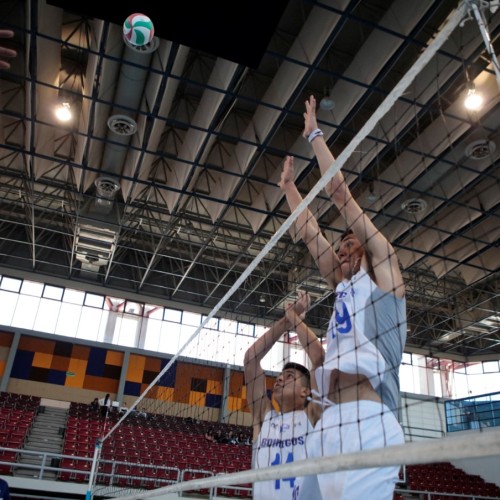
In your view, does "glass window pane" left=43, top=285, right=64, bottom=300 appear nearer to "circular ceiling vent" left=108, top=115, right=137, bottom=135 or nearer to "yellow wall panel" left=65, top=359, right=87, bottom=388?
"yellow wall panel" left=65, top=359, right=87, bottom=388

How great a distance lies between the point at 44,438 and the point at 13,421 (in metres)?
1.09

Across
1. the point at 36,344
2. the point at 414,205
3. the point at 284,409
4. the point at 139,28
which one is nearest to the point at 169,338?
the point at 36,344

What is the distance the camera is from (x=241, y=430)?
822 inches

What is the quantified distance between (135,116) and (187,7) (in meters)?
5.85

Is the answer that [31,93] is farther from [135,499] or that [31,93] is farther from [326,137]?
[135,499]

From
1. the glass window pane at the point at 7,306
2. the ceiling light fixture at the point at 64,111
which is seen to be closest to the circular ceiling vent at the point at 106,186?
the ceiling light fixture at the point at 64,111

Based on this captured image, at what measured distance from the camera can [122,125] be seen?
13.7 meters

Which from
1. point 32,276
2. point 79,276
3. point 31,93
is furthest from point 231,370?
point 31,93

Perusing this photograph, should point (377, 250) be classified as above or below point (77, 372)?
below

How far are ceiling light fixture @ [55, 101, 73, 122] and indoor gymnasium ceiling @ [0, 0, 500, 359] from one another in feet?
1.44

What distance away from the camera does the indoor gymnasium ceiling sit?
1105cm

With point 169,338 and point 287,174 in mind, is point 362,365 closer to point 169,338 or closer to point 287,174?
point 287,174

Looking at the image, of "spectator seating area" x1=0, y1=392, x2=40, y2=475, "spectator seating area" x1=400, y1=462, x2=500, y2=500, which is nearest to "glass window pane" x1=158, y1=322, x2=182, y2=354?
"spectator seating area" x1=0, y1=392, x2=40, y2=475

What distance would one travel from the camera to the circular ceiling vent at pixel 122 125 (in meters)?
13.2
